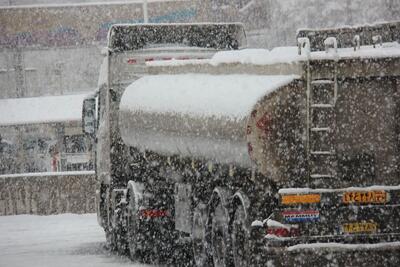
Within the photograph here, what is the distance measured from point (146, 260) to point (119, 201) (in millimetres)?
1459

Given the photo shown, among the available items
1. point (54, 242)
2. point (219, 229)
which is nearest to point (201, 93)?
point (219, 229)

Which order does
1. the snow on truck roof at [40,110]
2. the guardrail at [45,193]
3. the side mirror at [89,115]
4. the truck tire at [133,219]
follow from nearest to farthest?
the truck tire at [133,219] < the side mirror at [89,115] < the guardrail at [45,193] < the snow on truck roof at [40,110]

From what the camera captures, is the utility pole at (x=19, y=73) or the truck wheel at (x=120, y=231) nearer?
the truck wheel at (x=120, y=231)

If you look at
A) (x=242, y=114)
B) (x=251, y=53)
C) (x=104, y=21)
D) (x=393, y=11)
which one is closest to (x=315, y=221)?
(x=242, y=114)

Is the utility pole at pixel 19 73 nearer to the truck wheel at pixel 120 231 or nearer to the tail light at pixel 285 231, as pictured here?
the truck wheel at pixel 120 231

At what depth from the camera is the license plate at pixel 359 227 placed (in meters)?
10.0

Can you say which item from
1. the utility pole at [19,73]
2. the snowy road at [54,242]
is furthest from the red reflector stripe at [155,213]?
the utility pole at [19,73]

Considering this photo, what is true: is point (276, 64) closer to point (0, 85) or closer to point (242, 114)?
point (242, 114)

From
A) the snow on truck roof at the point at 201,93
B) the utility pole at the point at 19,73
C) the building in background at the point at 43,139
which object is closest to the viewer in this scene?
the snow on truck roof at the point at 201,93

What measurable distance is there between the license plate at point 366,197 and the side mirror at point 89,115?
893 cm

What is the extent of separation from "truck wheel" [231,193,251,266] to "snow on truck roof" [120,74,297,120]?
902 millimetres

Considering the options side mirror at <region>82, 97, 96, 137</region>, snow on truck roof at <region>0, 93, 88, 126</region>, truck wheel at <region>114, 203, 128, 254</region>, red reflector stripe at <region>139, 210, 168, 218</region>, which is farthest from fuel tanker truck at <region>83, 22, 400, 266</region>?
snow on truck roof at <region>0, 93, 88, 126</region>

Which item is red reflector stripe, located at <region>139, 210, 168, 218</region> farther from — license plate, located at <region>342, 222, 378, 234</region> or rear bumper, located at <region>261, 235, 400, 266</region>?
license plate, located at <region>342, 222, 378, 234</region>

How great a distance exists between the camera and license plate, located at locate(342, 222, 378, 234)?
1005 centimetres
